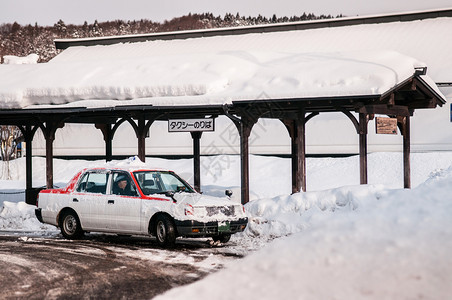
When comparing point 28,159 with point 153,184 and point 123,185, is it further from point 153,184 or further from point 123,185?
point 153,184

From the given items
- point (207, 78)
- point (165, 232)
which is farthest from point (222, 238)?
point (207, 78)

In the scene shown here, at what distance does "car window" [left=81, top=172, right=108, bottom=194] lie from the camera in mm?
15359

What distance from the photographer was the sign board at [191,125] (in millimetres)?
20406

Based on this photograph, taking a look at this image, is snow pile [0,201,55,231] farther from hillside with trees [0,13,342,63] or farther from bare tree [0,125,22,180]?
hillside with trees [0,13,342,63]

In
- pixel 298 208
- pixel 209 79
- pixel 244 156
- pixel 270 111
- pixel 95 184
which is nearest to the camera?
pixel 95 184

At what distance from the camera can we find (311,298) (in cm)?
633

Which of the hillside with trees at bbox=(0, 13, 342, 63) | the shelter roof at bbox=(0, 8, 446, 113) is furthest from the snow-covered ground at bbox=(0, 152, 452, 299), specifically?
the hillside with trees at bbox=(0, 13, 342, 63)

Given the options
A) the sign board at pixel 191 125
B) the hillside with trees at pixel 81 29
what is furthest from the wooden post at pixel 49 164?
the hillside with trees at pixel 81 29

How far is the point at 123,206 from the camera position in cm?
1472

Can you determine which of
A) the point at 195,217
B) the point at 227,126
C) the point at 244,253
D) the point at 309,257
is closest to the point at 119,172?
the point at 195,217

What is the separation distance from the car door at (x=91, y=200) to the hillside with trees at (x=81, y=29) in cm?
11333

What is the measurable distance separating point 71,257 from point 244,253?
298 centimetres

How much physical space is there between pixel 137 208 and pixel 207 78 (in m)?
7.65

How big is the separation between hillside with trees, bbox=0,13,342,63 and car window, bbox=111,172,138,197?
113767 mm
